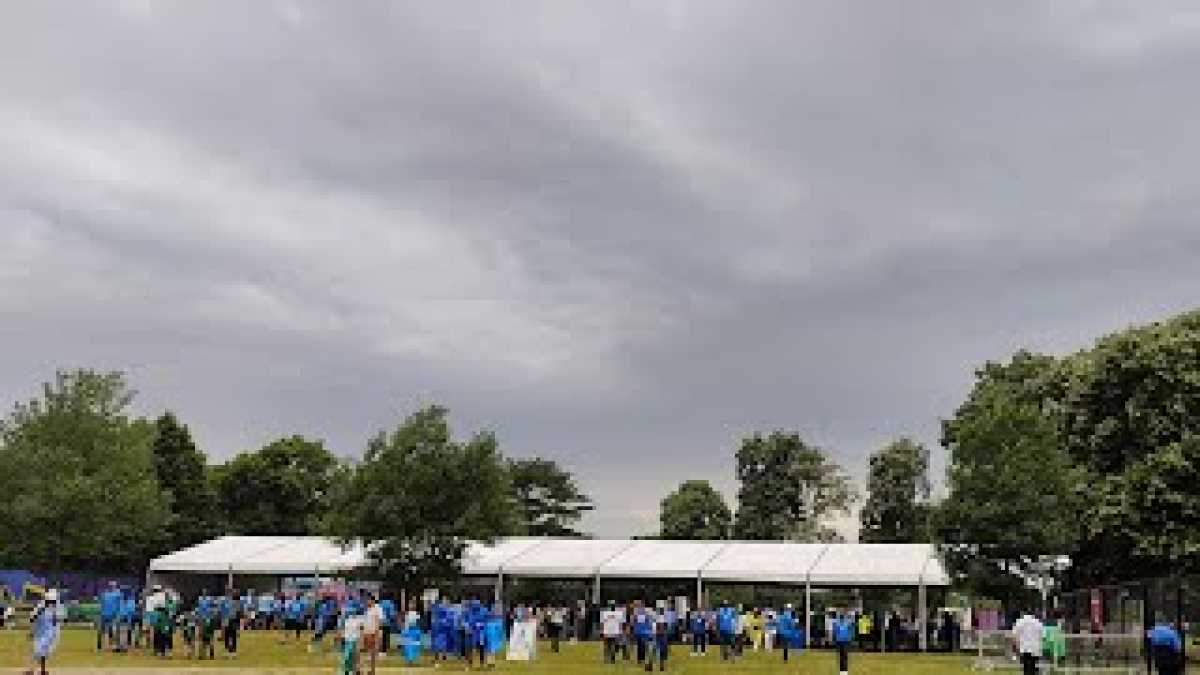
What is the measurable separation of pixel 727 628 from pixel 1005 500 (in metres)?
8.81

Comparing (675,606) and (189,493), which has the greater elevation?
(189,493)

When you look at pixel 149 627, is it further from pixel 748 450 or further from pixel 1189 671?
pixel 748 450

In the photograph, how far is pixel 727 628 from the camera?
42.4 meters

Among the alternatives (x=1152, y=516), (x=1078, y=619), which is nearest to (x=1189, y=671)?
(x=1078, y=619)

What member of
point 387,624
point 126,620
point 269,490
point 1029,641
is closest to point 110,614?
point 126,620

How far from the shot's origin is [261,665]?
31500mm

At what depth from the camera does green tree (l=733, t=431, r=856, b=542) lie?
320 feet

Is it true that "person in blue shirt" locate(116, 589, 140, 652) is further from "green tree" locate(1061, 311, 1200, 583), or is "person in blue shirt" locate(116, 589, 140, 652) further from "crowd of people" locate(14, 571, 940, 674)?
"green tree" locate(1061, 311, 1200, 583)

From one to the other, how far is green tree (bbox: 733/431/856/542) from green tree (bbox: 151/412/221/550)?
35762 mm

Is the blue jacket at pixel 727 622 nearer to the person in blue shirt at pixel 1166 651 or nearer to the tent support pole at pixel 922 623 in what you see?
the tent support pole at pixel 922 623

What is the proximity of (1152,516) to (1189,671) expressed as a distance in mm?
16304

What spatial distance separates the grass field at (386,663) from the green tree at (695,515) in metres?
59.0

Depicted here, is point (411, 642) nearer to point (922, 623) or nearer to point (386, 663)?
point (386, 663)

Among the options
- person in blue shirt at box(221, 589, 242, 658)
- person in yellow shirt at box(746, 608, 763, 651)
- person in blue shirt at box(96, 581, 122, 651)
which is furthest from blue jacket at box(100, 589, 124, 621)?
person in yellow shirt at box(746, 608, 763, 651)
